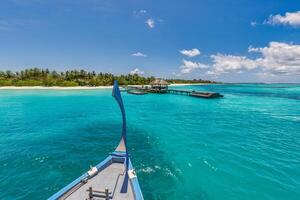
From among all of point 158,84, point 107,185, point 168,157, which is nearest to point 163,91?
point 158,84

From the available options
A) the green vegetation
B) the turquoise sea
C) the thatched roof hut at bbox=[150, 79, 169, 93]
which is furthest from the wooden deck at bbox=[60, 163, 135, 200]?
the green vegetation

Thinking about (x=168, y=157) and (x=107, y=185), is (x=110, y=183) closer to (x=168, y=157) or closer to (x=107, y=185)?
(x=107, y=185)

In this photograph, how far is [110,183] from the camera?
29.8ft

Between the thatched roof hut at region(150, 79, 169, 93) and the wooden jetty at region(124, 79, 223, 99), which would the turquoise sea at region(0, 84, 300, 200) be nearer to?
the wooden jetty at region(124, 79, 223, 99)

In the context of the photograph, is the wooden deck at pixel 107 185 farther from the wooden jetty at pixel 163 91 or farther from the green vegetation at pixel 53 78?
the green vegetation at pixel 53 78

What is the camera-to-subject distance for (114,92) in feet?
29.6

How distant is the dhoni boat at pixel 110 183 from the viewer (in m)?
7.70

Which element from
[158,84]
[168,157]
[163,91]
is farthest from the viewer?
[163,91]

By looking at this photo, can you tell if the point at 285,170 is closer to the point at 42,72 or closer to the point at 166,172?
the point at 166,172

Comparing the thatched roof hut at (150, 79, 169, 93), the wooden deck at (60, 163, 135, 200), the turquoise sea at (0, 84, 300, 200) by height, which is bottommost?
the turquoise sea at (0, 84, 300, 200)

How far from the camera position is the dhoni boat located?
7699 mm

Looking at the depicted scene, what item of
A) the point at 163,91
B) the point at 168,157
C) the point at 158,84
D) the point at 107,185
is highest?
the point at 158,84

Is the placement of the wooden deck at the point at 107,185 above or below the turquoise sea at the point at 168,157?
above

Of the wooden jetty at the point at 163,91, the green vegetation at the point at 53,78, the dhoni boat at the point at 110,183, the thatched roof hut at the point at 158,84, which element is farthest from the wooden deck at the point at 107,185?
the green vegetation at the point at 53,78
